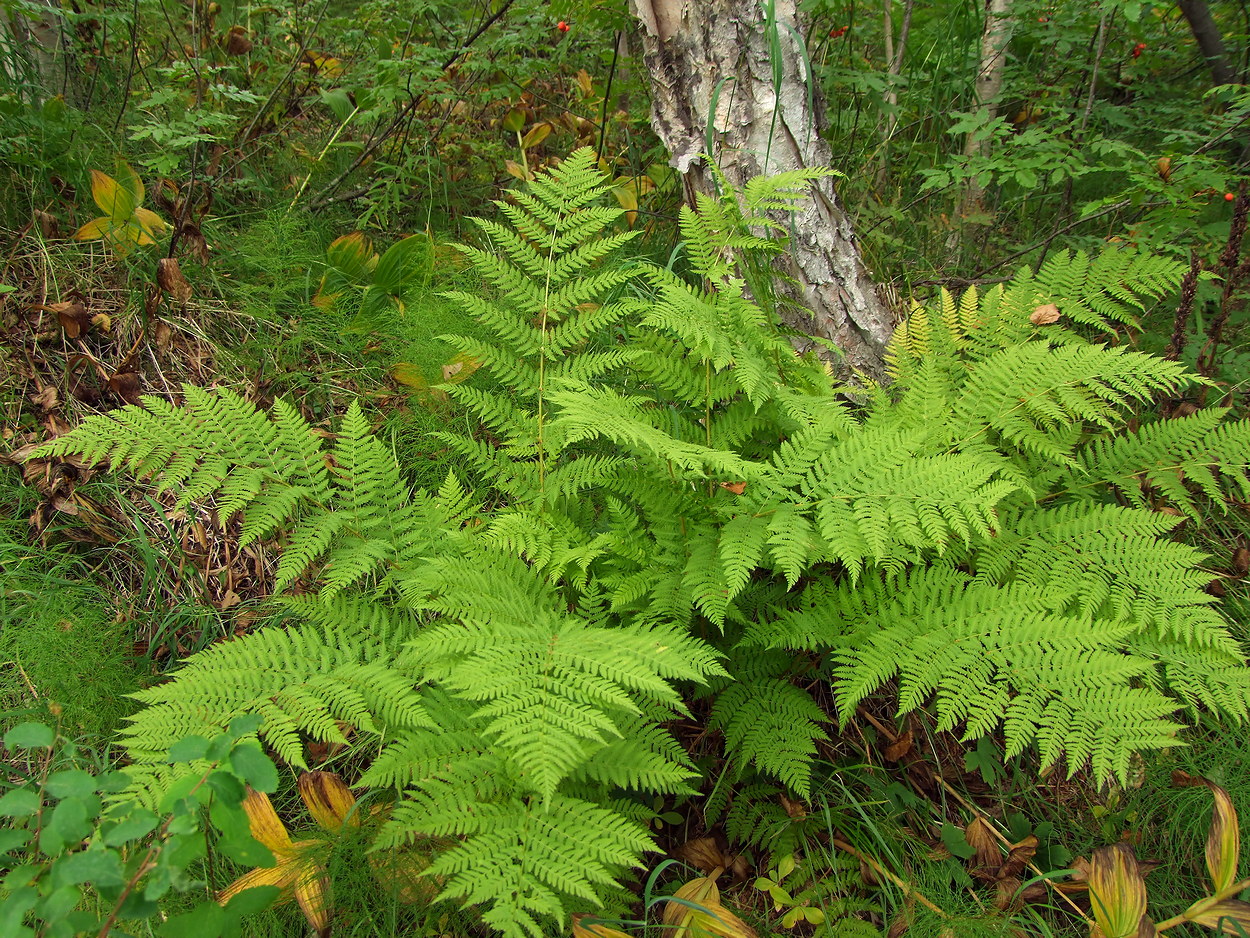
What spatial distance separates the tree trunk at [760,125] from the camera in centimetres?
255

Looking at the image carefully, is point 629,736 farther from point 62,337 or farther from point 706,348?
point 62,337

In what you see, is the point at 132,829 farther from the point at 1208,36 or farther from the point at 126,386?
the point at 1208,36

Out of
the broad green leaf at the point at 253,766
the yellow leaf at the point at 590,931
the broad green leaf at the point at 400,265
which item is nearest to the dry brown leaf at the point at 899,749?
the yellow leaf at the point at 590,931

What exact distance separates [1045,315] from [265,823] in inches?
97.1

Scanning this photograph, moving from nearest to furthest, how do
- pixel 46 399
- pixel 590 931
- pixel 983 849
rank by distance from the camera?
pixel 590 931 → pixel 983 849 → pixel 46 399

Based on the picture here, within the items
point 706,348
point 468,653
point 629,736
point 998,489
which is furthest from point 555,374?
point 998,489

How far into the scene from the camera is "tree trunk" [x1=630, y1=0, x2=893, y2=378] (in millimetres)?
2555

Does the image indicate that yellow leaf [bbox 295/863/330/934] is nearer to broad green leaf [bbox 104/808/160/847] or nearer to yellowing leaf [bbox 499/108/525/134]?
broad green leaf [bbox 104/808/160/847]

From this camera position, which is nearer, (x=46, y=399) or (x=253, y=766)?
(x=253, y=766)

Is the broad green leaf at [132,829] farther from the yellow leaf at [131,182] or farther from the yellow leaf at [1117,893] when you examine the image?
the yellow leaf at [131,182]

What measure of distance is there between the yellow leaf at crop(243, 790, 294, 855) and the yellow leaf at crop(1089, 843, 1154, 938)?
5.58 ft

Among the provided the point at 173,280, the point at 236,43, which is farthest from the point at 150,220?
the point at 236,43

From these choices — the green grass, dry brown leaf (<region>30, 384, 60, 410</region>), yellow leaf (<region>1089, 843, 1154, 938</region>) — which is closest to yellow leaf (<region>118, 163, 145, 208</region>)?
dry brown leaf (<region>30, 384, 60, 410</region>)

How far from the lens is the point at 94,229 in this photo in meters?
2.71
